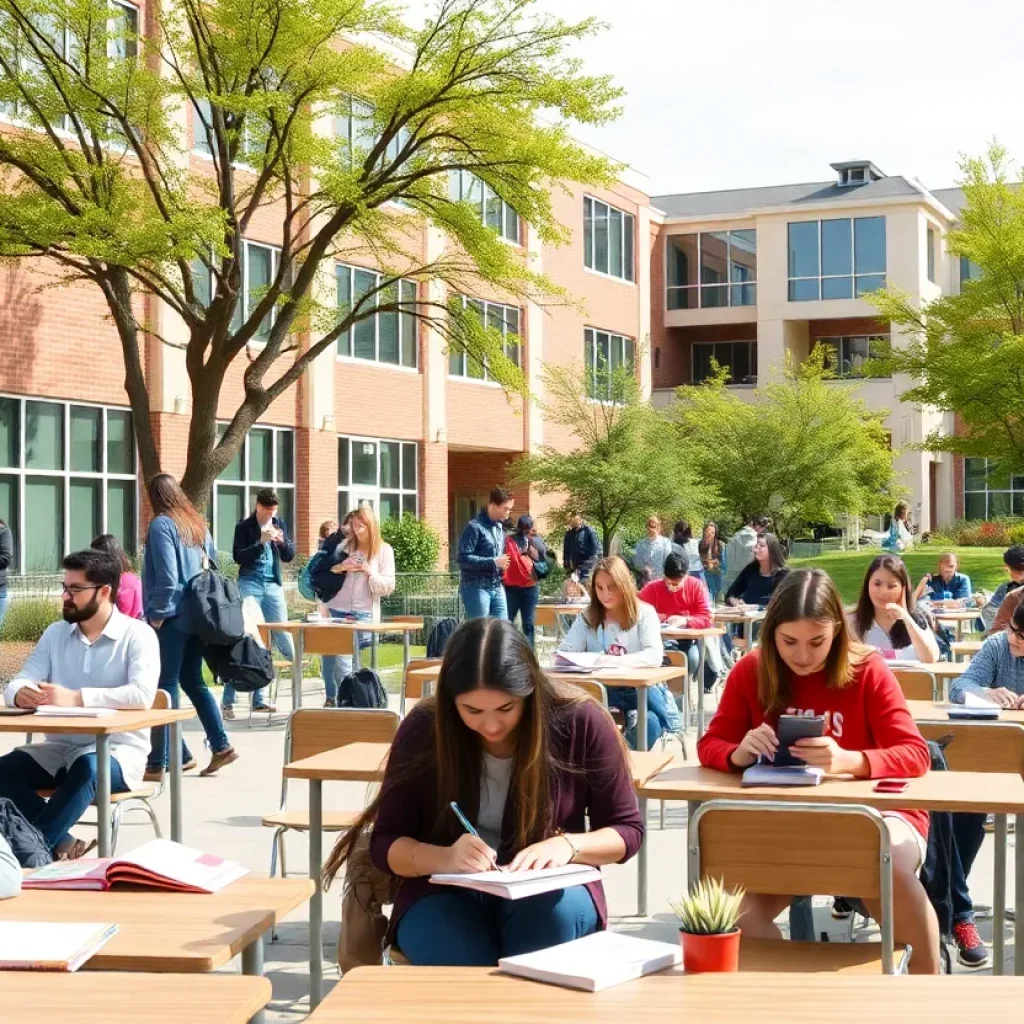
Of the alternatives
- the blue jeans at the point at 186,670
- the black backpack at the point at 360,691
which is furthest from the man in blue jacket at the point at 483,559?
the black backpack at the point at 360,691

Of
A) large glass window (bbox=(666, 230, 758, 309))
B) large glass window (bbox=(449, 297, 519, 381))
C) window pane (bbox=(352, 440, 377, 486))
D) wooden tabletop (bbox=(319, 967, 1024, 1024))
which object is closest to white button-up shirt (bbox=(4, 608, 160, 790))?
wooden tabletop (bbox=(319, 967, 1024, 1024))

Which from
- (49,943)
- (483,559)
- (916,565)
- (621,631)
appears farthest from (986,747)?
(916,565)

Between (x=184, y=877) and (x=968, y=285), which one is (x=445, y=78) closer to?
(x=184, y=877)

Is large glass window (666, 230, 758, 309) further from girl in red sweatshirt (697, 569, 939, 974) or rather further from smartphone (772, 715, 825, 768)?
smartphone (772, 715, 825, 768)

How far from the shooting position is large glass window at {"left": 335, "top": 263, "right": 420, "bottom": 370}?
3083 centimetres

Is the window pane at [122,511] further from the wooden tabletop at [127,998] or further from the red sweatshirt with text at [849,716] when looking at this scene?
the wooden tabletop at [127,998]

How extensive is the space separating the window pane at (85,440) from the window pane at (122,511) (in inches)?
18.3

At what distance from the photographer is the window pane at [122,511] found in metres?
25.1

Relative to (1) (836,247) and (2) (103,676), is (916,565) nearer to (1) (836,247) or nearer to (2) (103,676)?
(1) (836,247)

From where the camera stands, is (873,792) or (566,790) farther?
(873,792)

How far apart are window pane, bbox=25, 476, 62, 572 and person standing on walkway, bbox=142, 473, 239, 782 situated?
43.2 ft

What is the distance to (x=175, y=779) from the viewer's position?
7.60 metres

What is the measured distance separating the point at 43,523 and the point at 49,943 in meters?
21.3

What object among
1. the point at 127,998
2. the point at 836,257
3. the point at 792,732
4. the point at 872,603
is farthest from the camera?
the point at 836,257
